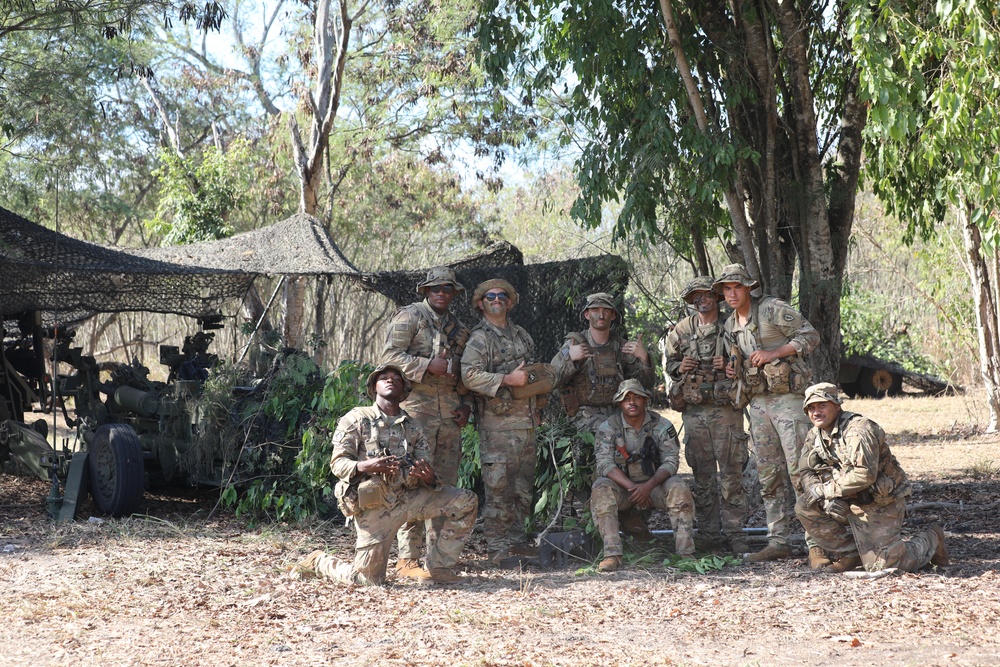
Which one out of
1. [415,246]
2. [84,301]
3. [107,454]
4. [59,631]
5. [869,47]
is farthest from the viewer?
[415,246]

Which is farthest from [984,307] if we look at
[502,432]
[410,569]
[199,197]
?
[199,197]

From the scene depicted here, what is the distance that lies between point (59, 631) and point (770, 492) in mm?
4238

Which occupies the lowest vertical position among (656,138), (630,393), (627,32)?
(630,393)

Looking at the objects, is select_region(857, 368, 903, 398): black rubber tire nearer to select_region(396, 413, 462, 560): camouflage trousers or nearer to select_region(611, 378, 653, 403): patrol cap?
select_region(611, 378, 653, 403): patrol cap

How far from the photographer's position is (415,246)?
A: 22562 mm

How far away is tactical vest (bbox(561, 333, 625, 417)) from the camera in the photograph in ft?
22.5

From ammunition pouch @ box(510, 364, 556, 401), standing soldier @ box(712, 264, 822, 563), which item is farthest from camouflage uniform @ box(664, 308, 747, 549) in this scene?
ammunition pouch @ box(510, 364, 556, 401)

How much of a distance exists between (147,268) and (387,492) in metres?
3.88

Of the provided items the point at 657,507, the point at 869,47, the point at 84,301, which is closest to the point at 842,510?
the point at 657,507

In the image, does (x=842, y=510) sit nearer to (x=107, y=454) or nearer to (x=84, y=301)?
(x=107, y=454)

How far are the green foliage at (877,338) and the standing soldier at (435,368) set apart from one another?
1272 centimetres

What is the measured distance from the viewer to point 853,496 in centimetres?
589

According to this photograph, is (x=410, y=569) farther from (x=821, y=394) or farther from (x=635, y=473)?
(x=821, y=394)

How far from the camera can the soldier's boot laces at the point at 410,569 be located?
609cm
